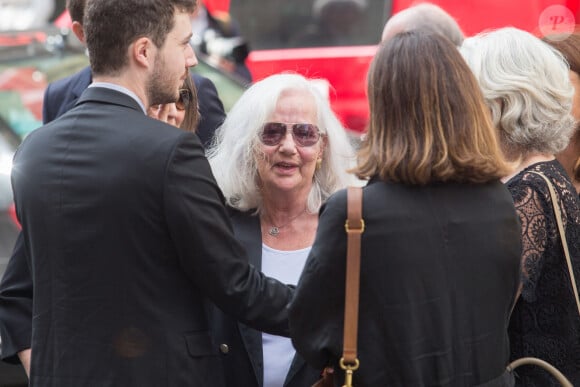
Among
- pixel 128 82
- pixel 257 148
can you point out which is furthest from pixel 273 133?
pixel 128 82

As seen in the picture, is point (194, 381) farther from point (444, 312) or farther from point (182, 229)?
point (444, 312)

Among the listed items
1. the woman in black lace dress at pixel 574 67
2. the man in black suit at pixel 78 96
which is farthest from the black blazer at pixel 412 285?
the man in black suit at pixel 78 96

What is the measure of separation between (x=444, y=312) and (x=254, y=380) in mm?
880

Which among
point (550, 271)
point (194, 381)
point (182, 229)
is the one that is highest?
point (182, 229)

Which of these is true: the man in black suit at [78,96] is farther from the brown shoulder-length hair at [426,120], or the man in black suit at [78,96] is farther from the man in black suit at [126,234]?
the brown shoulder-length hair at [426,120]

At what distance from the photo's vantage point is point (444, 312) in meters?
2.51

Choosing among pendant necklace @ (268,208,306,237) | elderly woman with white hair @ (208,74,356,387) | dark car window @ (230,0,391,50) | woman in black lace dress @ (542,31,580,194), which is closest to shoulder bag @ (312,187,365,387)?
elderly woman with white hair @ (208,74,356,387)

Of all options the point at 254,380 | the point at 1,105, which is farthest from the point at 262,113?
the point at 1,105

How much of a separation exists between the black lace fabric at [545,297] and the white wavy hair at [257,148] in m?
0.79

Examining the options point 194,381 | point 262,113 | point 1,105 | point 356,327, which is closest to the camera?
point 356,327

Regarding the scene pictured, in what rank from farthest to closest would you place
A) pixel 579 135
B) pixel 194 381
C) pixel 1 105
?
pixel 1 105
pixel 579 135
pixel 194 381

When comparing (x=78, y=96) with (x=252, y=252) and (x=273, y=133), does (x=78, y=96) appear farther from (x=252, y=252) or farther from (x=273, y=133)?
(x=252, y=252)

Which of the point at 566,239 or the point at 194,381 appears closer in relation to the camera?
the point at 194,381

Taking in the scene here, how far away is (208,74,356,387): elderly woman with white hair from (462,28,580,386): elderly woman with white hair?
2.03 ft
